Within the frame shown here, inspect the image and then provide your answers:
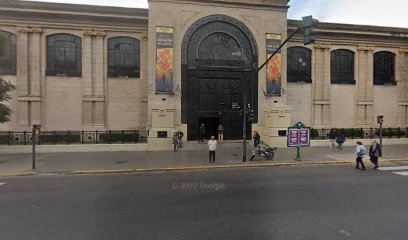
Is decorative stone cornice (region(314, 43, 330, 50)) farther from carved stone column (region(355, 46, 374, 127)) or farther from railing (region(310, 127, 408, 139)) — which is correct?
railing (region(310, 127, 408, 139))

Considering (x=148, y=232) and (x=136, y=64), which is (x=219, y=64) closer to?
(x=136, y=64)

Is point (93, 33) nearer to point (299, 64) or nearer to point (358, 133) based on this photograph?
point (299, 64)

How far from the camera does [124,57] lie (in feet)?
85.0

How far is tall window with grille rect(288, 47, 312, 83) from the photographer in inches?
1118

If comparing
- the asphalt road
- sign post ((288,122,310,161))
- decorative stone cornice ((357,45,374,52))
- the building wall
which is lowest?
the asphalt road

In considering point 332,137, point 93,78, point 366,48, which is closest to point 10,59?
point 93,78

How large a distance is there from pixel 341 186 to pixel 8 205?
37.0 feet

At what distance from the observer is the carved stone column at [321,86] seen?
29.0m

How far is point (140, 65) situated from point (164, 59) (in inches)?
168

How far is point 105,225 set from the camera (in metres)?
6.38

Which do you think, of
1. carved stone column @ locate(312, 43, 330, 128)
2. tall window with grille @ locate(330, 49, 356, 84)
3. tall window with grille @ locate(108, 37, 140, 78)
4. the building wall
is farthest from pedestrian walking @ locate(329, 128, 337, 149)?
tall window with grille @ locate(108, 37, 140, 78)

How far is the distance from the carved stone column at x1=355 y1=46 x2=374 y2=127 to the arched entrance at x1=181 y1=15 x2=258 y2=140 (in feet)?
44.6

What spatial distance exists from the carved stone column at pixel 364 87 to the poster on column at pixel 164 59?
2122cm

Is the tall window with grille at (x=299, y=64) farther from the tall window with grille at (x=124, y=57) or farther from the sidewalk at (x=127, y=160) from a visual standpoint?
the tall window with grille at (x=124, y=57)
